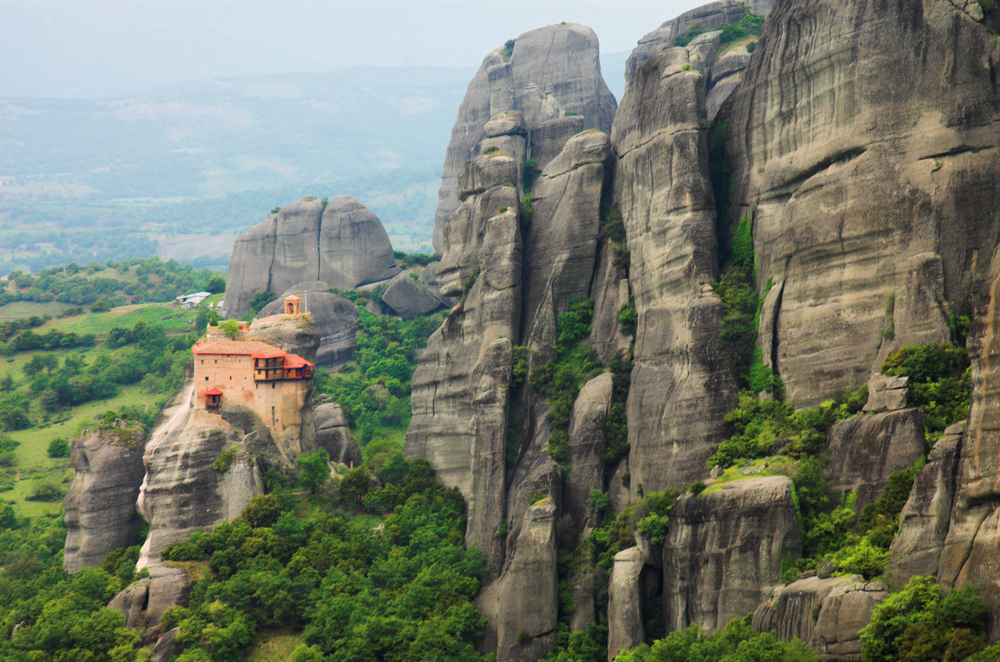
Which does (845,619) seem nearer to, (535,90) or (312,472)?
(312,472)

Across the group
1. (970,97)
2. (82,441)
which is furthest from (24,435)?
(970,97)

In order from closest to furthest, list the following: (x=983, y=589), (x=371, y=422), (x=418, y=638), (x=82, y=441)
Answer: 1. (x=983, y=589)
2. (x=418, y=638)
3. (x=82, y=441)
4. (x=371, y=422)

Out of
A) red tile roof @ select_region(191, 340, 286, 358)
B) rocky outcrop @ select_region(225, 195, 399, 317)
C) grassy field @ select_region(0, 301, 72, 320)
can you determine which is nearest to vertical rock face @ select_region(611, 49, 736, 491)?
red tile roof @ select_region(191, 340, 286, 358)

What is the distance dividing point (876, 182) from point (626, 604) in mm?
20546

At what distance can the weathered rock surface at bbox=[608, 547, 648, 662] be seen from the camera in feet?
148

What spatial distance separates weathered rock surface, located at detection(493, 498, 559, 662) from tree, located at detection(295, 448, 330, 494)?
13.9 m

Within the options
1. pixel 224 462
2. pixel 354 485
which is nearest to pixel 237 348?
pixel 224 462

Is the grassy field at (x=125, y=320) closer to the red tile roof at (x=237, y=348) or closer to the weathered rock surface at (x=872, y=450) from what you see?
the red tile roof at (x=237, y=348)

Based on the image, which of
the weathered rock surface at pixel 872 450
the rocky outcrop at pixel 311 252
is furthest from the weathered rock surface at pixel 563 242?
the rocky outcrop at pixel 311 252

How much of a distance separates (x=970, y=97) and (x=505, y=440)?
2762 centimetres

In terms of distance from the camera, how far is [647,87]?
56750 mm

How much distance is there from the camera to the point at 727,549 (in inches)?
1652

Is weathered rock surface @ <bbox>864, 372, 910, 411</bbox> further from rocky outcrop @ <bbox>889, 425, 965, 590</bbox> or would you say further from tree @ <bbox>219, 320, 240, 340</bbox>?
tree @ <bbox>219, 320, 240, 340</bbox>

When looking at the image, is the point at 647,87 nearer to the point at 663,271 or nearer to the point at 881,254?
the point at 663,271
